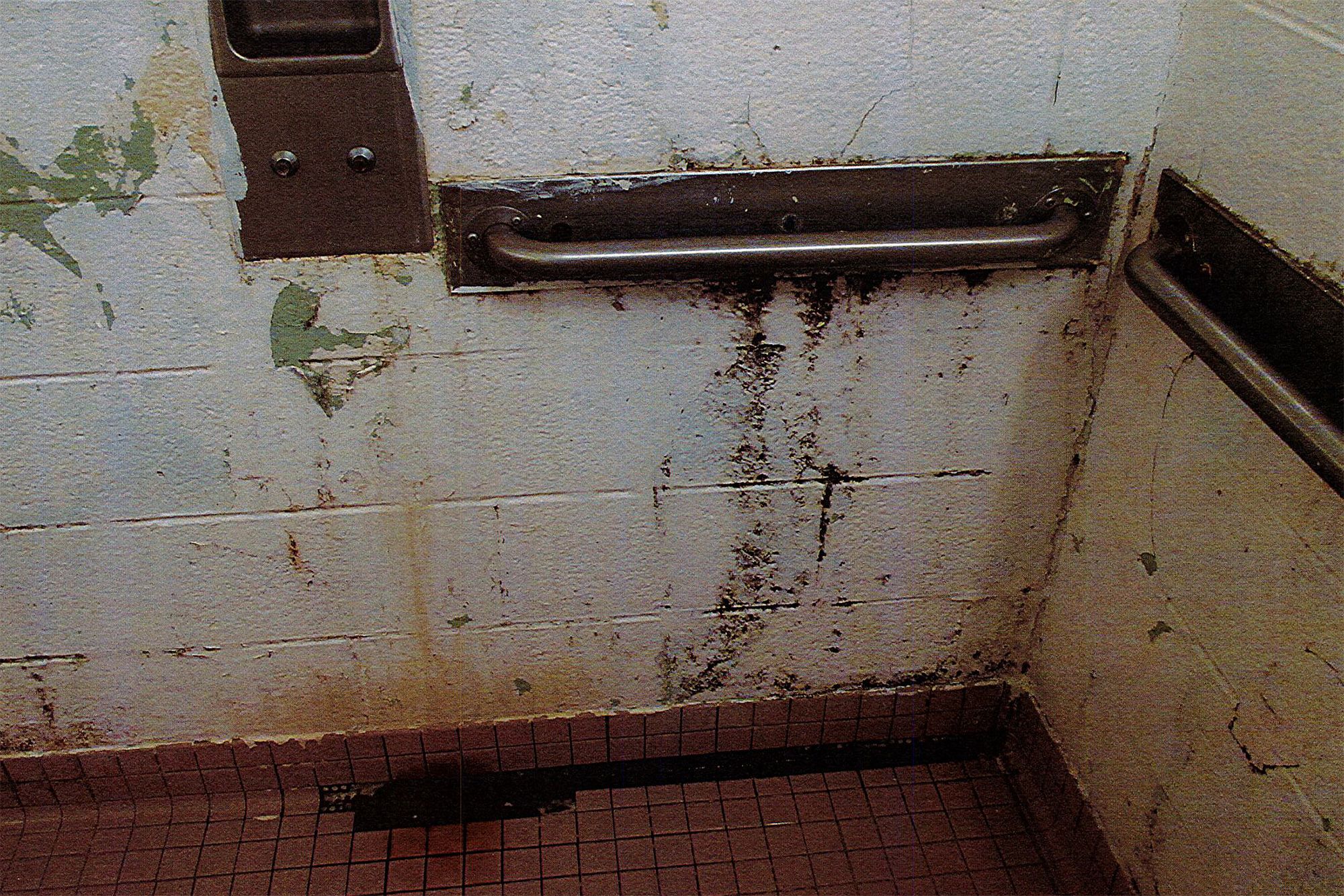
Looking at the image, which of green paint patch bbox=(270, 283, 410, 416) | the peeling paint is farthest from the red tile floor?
the peeling paint

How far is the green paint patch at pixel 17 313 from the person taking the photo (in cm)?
158

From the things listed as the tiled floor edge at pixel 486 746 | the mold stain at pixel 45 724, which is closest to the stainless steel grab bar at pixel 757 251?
the tiled floor edge at pixel 486 746

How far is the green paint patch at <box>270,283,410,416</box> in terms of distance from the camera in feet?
5.33

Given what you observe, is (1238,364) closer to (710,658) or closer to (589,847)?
(710,658)

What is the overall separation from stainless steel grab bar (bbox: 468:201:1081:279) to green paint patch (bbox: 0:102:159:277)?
1.52ft

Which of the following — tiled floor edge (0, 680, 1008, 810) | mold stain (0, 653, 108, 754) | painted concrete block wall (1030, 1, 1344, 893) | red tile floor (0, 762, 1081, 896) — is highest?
painted concrete block wall (1030, 1, 1344, 893)

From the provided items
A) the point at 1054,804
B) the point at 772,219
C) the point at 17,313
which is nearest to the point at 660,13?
the point at 772,219

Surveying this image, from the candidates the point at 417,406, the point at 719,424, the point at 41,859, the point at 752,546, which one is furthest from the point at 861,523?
the point at 41,859

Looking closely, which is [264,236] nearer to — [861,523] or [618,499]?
[618,499]

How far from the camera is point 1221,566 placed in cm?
154

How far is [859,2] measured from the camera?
57.1 inches

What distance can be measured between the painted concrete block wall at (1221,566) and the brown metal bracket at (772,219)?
0.21 metres

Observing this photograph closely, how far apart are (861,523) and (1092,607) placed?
0.44 m

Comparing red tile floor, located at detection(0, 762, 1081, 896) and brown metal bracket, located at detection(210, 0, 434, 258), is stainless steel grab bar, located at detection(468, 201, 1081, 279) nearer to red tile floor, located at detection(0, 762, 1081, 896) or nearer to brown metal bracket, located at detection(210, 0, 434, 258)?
brown metal bracket, located at detection(210, 0, 434, 258)
